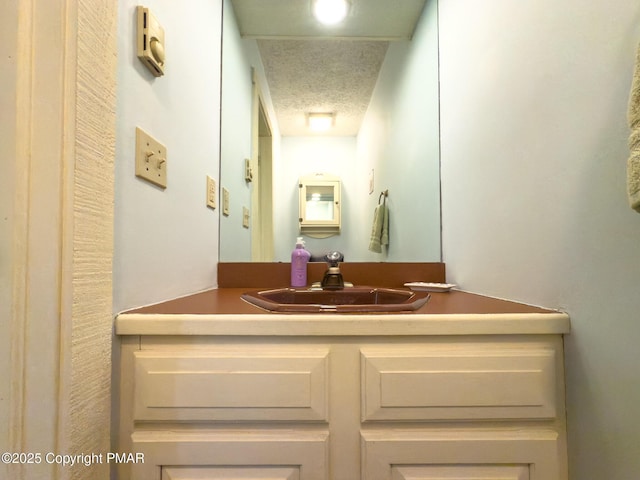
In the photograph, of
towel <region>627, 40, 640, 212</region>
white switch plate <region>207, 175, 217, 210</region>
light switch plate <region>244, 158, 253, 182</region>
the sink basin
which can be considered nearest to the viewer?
towel <region>627, 40, 640, 212</region>

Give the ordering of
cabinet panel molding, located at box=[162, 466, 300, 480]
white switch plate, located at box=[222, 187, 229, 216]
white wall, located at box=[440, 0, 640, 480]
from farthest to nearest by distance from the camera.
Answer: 1. white switch plate, located at box=[222, 187, 229, 216]
2. cabinet panel molding, located at box=[162, 466, 300, 480]
3. white wall, located at box=[440, 0, 640, 480]

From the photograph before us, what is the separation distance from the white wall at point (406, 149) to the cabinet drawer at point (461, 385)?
0.71m

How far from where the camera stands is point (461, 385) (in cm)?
59

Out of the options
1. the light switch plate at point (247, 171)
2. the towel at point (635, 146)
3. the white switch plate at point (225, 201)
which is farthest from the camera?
the light switch plate at point (247, 171)

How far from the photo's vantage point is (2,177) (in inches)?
18.3

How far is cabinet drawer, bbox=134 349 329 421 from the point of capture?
587mm

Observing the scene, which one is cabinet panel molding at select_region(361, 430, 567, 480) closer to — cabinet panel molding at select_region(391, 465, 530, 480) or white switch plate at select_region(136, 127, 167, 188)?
cabinet panel molding at select_region(391, 465, 530, 480)

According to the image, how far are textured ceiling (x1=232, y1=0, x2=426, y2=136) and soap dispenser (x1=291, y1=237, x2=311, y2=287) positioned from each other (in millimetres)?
551

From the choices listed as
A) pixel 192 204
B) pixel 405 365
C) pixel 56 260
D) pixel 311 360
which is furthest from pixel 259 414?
pixel 192 204

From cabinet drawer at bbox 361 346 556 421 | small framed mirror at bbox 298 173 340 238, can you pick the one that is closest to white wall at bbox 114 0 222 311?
small framed mirror at bbox 298 173 340 238

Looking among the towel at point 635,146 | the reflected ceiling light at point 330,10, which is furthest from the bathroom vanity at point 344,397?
the reflected ceiling light at point 330,10

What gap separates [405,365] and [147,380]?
490 millimetres

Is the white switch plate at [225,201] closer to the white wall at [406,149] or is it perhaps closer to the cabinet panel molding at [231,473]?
the white wall at [406,149]

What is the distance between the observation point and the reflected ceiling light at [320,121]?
1381 mm
